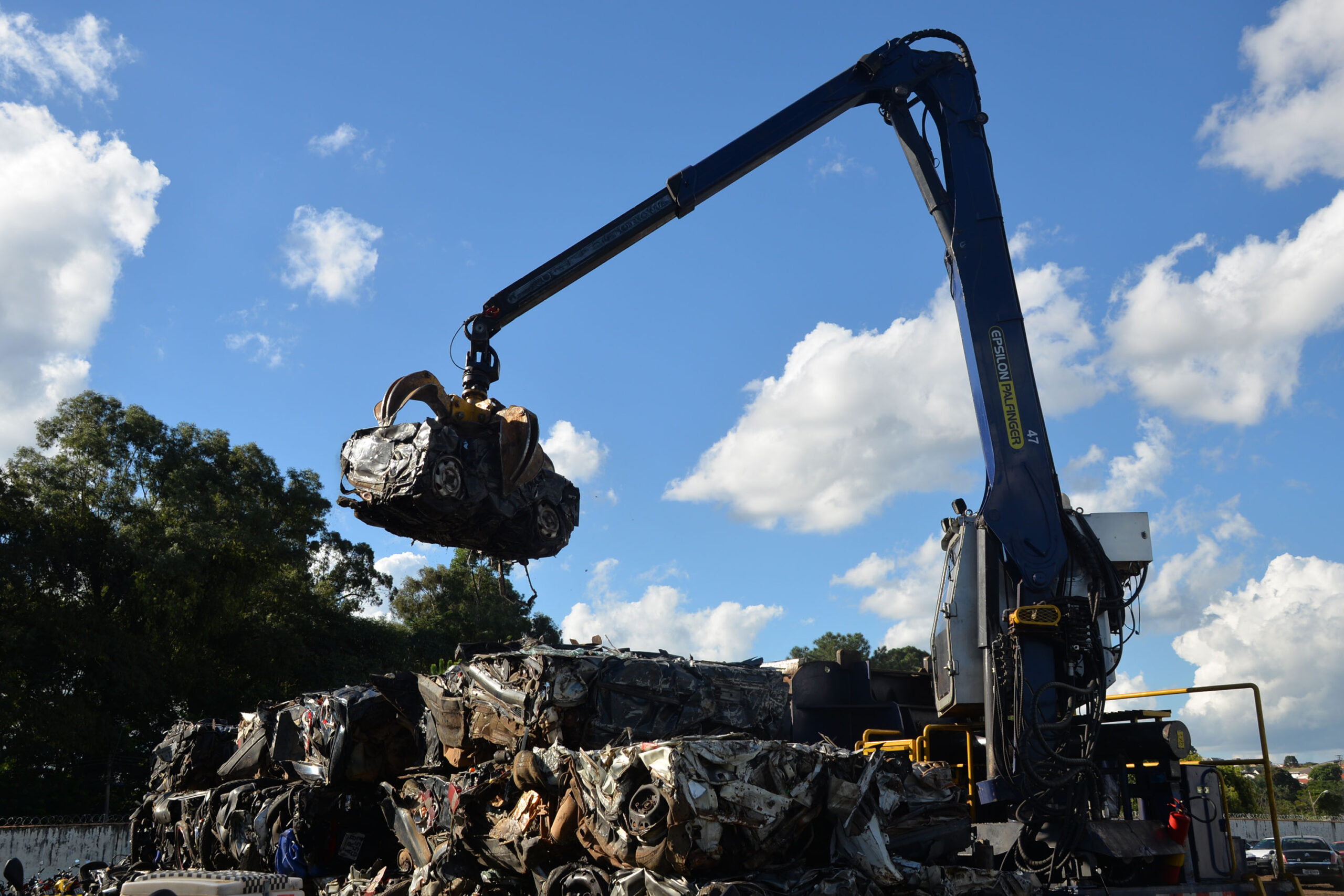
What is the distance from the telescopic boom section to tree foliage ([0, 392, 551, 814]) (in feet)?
65.7

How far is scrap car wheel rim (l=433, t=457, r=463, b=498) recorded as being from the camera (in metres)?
10.3

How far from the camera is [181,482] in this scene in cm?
2980

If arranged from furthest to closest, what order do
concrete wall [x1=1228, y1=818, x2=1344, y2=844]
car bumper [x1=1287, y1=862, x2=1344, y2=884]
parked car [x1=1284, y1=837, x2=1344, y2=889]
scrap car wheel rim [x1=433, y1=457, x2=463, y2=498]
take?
concrete wall [x1=1228, y1=818, x2=1344, y2=844], parked car [x1=1284, y1=837, x2=1344, y2=889], car bumper [x1=1287, y1=862, x2=1344, y2=884], scrap car wheel rim [x1=433, y1=457, x2=463, y2=498]

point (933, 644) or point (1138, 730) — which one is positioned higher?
point (933, 644)

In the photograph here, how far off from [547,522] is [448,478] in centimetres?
151

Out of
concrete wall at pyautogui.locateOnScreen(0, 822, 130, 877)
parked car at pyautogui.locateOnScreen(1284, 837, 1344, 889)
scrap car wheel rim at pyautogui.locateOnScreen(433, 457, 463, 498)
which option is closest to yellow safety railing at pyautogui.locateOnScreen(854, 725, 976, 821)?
scrap car wheel rim at pyautogui.locateOnScreen(433, 457, 463, 498)

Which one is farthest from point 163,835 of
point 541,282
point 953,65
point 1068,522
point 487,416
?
point 953,65

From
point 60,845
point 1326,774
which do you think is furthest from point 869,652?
point 60,845

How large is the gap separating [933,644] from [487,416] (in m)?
5.16

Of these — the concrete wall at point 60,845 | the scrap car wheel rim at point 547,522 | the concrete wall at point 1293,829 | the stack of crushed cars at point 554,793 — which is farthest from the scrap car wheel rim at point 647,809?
the concrete wall at point 1293,829

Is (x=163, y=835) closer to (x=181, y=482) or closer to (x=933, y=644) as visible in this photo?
(x=933, y=644)

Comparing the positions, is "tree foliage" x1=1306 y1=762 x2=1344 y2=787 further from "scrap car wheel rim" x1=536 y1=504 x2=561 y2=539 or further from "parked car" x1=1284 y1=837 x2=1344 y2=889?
"scrap car wheel rim" x1=536 y1=504 x2=561 y2=539

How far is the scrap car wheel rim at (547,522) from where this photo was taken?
37.4 feet

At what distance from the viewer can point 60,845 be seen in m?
18.3
